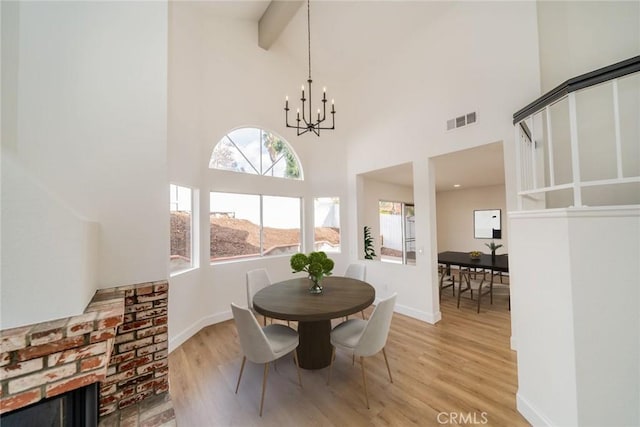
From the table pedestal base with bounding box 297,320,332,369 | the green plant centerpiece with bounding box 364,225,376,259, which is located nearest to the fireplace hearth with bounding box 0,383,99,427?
the table pedestal base with bounding box 297,320,332,369

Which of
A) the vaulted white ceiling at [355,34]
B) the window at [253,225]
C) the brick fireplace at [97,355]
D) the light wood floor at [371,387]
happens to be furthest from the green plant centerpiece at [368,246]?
the brick fireplace at [97,355]

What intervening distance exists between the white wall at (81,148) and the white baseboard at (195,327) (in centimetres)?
173

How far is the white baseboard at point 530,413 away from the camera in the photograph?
1.57 metres

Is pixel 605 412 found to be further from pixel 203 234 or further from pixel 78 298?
pixel 203 234

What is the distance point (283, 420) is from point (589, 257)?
2.36 m

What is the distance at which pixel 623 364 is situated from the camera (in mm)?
1293

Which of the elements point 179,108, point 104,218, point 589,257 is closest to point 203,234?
point 179,108

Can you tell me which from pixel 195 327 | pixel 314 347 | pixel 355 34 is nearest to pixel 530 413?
pixel 314 347

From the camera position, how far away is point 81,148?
4.32ft

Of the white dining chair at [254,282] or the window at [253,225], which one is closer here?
the white dining chair at [254,282]

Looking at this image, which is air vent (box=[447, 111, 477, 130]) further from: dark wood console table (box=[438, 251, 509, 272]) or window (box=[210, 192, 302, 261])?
window (box=[210, 192, 302, 261])

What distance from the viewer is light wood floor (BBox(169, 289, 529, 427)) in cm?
173

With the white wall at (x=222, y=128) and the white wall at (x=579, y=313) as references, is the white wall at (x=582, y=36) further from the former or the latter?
the white wall at (x=222, y=128)

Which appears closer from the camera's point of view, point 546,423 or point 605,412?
point 605,412
